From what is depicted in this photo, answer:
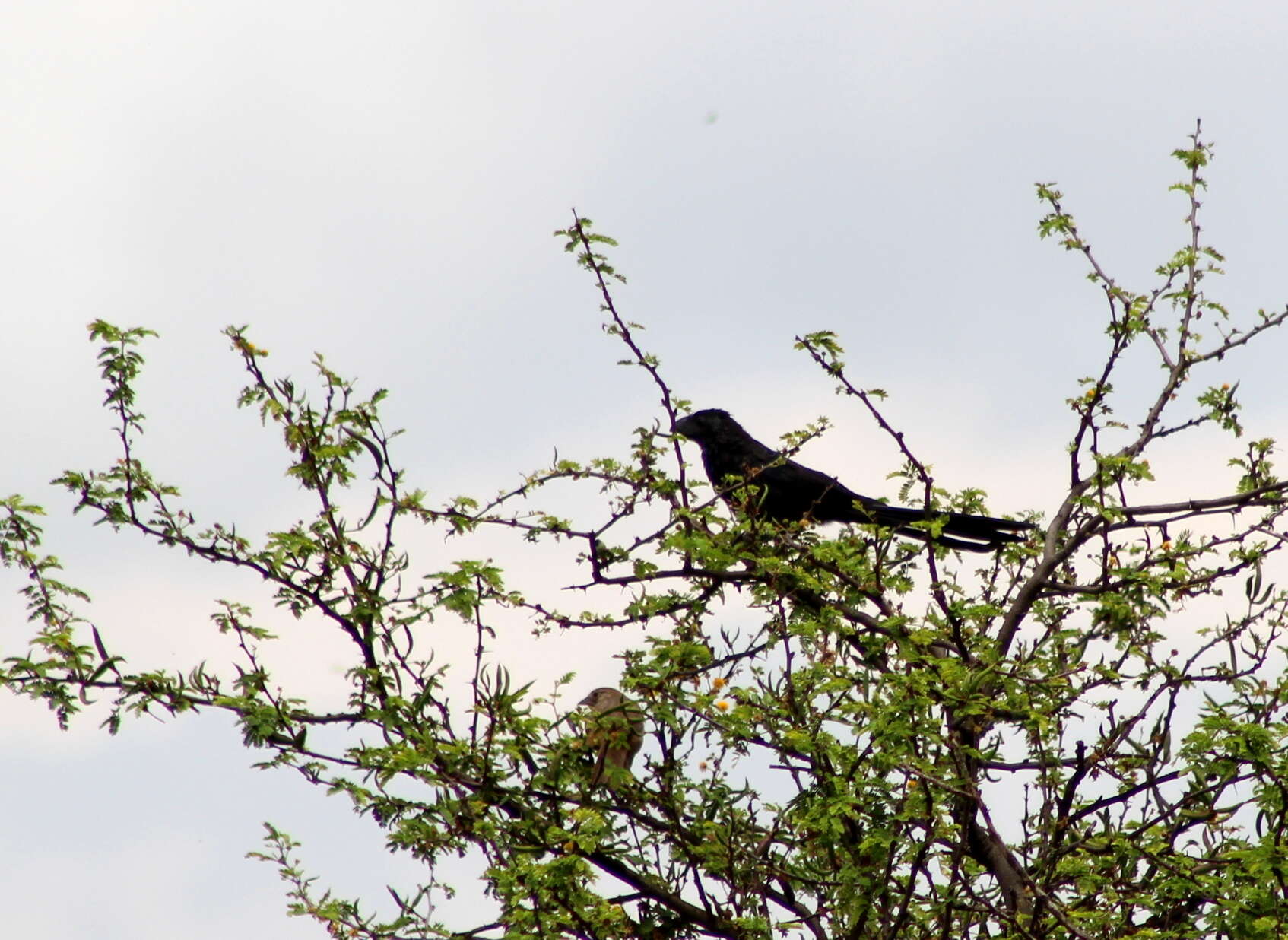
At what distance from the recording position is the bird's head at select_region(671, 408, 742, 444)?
8.15 metres

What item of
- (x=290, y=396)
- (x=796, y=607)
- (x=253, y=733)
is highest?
(x=290, y=396)

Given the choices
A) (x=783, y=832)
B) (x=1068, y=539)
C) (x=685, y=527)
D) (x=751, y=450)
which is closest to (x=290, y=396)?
(x=685, y=527)

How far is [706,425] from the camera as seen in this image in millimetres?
8188

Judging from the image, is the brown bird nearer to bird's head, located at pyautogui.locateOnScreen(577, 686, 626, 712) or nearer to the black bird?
bird's head, located at pyautogui.locateOnScreen(577, 686, 626, 712)

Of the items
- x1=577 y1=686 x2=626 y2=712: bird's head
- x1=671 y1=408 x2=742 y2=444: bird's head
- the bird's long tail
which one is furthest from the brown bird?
x1=671 y1=408 x2=742 y2=444: bird's head

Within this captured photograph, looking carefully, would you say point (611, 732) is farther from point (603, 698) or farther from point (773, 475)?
point (773, 475)

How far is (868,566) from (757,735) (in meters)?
0.88

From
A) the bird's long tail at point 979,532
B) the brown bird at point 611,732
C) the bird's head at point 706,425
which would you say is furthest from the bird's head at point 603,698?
the bird's head at point 706,425

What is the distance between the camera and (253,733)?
4328 millimetres

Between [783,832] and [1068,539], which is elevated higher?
[1068,539]

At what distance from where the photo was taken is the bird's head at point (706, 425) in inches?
321

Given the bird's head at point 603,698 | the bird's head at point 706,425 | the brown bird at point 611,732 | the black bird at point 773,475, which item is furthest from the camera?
the bird's head at point 706,425

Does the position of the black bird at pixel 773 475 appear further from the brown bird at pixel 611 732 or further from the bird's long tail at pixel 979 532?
the brown bird at pixel 611 732

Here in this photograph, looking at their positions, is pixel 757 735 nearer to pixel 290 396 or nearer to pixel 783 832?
pixel 783 832
